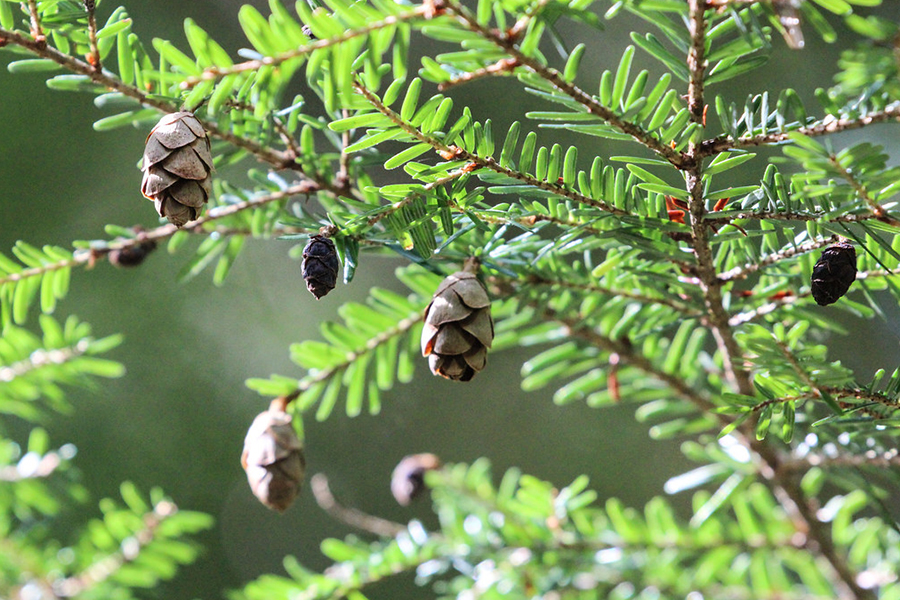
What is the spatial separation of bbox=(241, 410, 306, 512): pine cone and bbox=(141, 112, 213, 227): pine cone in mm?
224

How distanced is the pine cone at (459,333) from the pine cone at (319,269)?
0.22 ft

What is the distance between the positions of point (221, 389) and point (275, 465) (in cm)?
118

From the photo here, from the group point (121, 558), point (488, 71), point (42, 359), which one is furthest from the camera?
point (121, 558)

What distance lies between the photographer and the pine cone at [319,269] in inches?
18.1

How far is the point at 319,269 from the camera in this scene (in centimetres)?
46

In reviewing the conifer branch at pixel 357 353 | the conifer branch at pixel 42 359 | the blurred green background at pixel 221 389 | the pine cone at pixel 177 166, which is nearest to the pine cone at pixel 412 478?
the conifer branch at pixel 357 353

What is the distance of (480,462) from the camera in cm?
91

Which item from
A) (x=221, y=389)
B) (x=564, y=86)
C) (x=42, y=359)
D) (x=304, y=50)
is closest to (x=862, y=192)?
(x=564, y=86)

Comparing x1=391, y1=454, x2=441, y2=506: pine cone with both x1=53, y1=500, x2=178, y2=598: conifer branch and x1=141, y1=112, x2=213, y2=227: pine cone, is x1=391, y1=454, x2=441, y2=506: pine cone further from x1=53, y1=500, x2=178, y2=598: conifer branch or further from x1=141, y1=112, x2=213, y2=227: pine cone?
x1=141, y1=112, x2=213, y2=227: pine cone

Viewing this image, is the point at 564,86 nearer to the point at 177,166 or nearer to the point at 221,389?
the point at 177,166

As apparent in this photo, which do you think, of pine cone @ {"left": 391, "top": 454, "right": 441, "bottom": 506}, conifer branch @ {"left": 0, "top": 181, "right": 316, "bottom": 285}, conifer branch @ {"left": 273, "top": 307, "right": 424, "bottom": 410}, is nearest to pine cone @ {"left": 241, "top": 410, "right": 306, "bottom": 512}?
conifer branch @ {"left": 273, "top": 307, "right": 424, "bottom": 410}

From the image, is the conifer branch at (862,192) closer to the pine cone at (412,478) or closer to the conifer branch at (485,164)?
the conifer branch at (485,164)

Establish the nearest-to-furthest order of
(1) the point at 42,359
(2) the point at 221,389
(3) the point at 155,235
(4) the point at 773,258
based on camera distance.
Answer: (4) the point at 773,258, (3) the point at 155,235, (1) the point at 42,359, (2) the point at 221,389

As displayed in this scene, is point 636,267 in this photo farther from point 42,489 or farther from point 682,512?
point 682,512
